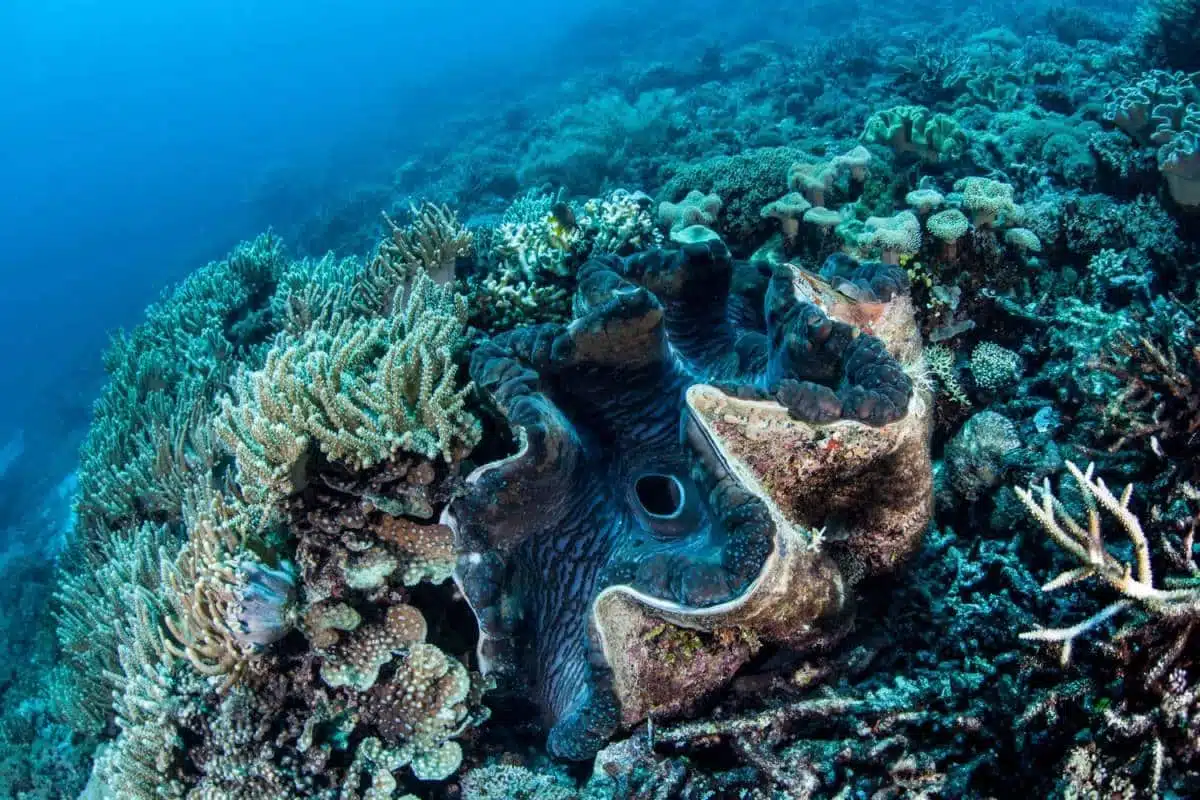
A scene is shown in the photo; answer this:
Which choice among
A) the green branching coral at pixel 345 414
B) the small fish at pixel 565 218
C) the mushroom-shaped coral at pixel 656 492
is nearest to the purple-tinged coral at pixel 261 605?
the green branching coral at pixel 345 414

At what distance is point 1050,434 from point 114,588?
533 centimetres

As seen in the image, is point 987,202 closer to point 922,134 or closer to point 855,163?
point 855,163

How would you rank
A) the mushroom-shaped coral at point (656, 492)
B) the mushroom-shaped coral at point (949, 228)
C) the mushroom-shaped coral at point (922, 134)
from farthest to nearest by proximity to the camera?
the mushroom-shaped coral at point (922, 134), the mushroom-shaped coral at point (949, 228), the mushroom-shaped coral at point (656, 492)

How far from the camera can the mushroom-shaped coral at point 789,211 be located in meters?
4.99

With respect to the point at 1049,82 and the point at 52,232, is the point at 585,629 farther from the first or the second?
the point at 52,232

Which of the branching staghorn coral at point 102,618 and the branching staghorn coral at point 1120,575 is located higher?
the branching staghorn coral at point 1120,575

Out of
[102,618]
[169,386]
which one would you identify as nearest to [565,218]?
[102,618]

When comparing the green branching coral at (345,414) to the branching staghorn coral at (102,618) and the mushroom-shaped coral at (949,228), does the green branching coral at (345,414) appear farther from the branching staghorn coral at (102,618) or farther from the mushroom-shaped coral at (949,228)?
the mushroom-shaped coral at (949,228)

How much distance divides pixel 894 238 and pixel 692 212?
1.75 metres

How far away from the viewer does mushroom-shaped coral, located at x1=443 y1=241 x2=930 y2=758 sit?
2293mm

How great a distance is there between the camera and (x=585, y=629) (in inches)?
98.6

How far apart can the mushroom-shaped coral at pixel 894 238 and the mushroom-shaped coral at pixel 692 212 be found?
5.07 ft

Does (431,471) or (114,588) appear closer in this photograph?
(431,471)

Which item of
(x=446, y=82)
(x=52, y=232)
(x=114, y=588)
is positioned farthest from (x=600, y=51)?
(x=52, y=232)
